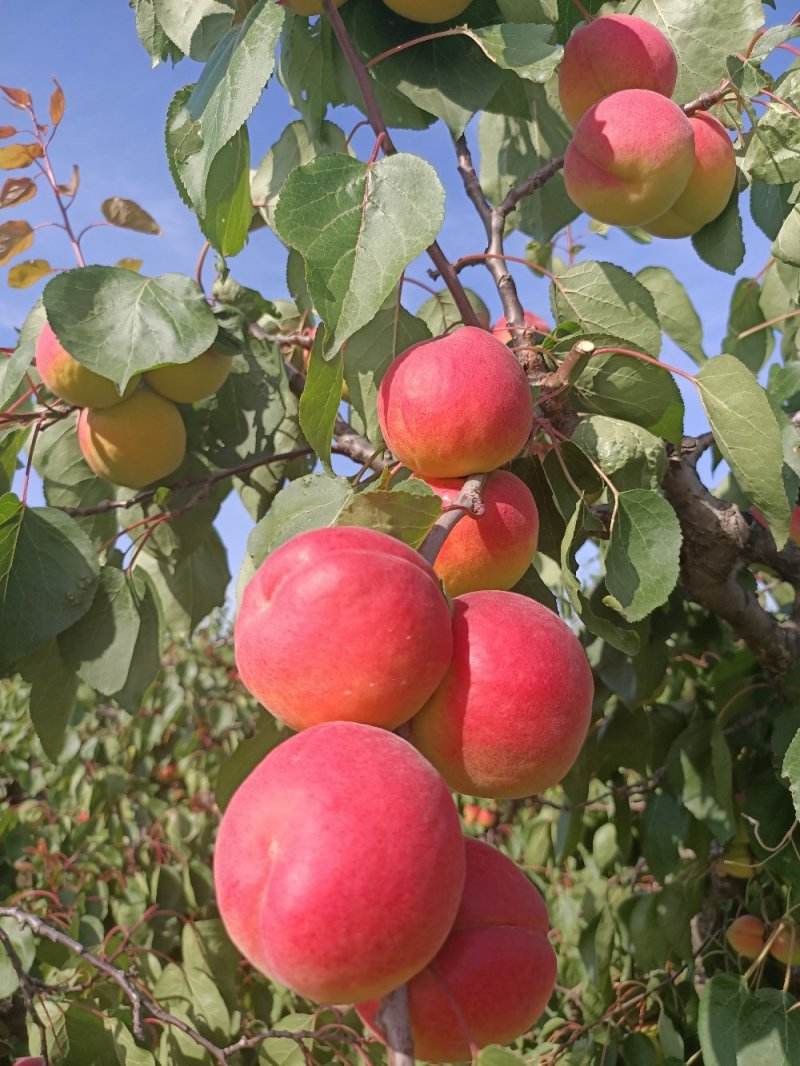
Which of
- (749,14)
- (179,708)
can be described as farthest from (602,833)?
(179,708)

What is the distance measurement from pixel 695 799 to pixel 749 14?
3.34ft

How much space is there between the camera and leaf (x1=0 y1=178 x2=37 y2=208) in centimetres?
136

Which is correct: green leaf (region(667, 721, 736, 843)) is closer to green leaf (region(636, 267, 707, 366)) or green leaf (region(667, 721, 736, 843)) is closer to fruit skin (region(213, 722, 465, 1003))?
green leaf (region(636, 267, 707, 366))

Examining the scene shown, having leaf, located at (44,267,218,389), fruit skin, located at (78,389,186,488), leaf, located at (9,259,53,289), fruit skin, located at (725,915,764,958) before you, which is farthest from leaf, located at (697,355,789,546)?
leaf, located at (9,259,53,289)

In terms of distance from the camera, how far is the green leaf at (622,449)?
0.80 metres

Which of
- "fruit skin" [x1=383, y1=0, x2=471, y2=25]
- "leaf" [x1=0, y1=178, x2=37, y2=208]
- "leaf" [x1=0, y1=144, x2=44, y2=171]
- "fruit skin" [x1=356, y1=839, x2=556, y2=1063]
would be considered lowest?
"fruit skin" [x1=356, y1=839, x2=556, y2=1063]

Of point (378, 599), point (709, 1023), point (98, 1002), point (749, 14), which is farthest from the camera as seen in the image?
point (98, 1002)

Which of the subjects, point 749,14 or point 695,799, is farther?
point 695,799

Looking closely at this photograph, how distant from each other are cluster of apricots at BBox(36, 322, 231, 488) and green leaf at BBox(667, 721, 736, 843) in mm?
866

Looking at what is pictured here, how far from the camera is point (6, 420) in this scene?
123cm

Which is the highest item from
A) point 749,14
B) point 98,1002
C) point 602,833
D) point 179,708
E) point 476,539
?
point 749,14

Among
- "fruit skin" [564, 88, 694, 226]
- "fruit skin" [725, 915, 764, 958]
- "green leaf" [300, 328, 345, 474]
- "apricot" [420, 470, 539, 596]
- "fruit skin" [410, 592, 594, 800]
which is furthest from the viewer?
"fruit skin" [725, 915, 764, 958]

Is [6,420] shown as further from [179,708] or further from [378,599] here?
[179,708]

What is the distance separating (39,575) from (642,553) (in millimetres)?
726
